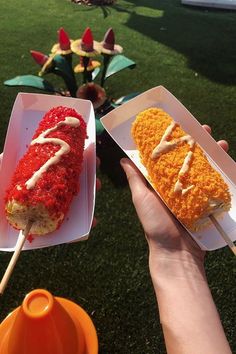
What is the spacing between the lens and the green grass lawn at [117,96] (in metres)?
2.84

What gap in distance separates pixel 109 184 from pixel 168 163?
1.41m

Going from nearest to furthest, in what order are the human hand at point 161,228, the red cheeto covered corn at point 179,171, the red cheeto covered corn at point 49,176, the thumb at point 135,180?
the red cheeto covered corn at point 49,176, the red cheeto covered corn at point 179,171, the human hand at point 161,228, the thumb at point 135,180

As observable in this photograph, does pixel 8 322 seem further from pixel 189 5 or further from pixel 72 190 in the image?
pixel 189 5

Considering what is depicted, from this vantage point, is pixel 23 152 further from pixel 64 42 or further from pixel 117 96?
pixel 117 96

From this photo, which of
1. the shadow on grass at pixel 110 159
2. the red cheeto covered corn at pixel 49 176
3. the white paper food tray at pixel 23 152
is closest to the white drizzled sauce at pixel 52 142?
the red cheeto covered corn at pixel 49 176

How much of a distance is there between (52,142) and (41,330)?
3.51ft

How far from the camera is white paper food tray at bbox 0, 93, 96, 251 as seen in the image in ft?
7.09

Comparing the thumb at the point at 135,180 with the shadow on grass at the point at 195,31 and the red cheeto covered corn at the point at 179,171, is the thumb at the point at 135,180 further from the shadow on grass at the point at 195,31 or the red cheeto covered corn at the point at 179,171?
the shadow on grass at the point at 195,31

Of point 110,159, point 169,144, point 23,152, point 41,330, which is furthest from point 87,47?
point 41,330

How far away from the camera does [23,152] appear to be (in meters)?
2.63

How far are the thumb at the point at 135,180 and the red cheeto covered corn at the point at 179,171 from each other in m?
0.07

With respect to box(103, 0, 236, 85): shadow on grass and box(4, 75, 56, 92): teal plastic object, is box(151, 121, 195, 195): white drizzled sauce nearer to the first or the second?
box(4, 75, 56, 92): teal plastic object

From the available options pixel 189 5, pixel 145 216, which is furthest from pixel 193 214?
pixel 189 5

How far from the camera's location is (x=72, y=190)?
7.34ft
